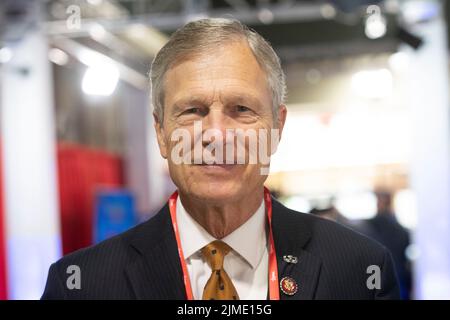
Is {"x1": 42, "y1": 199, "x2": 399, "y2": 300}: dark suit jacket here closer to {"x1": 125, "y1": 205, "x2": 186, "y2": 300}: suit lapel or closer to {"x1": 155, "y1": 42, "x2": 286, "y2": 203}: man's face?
{"x1": 125, "y1": 205, "x2": 186, "y2": 300}: suit lapel

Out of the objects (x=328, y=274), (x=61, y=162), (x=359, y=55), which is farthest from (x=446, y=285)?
(x=359, y=55)

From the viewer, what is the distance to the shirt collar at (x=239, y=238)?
1.20 metres

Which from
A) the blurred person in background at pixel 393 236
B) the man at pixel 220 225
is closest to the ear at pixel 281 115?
the man at pixel 220 225

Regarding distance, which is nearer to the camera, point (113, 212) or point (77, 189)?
point (113, 212)

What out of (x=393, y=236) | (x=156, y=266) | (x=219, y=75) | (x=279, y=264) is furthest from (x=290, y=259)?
(x=393, y=236)

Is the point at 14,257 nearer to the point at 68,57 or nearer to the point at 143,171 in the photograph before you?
the point at 68,57

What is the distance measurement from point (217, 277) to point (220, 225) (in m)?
0.10

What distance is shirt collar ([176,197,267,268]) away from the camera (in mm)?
1201

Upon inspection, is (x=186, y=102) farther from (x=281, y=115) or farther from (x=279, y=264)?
(x=279, y=264)

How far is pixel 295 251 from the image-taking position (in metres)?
1.19

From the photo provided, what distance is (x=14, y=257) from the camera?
6461 millimetres

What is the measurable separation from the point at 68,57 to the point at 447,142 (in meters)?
5.69
